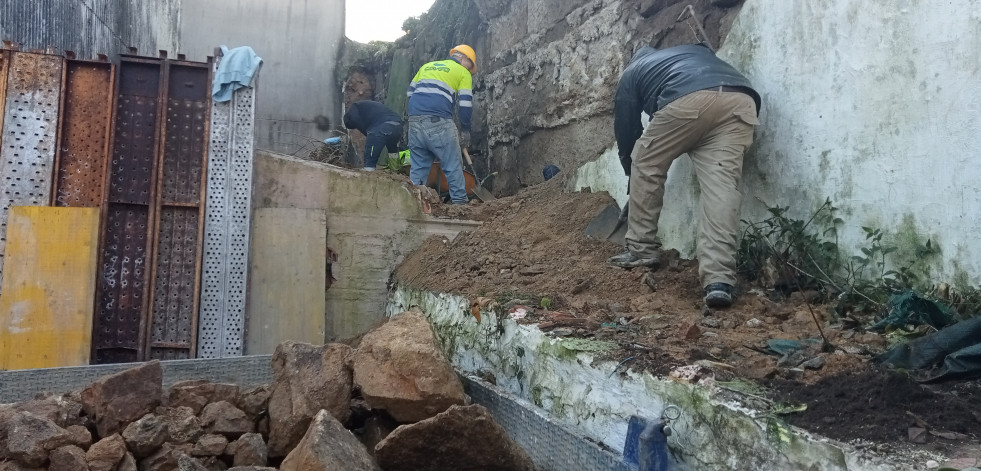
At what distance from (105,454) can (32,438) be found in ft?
0.73

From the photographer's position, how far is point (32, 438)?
214 cm

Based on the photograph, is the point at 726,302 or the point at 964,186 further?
the point at 726,302

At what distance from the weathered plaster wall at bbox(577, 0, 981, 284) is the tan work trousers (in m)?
0.23

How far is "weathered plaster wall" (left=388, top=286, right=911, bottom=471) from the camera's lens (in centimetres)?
150

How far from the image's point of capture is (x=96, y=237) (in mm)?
4371

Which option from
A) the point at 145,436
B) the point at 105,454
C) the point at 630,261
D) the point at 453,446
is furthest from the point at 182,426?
the point at 630,261

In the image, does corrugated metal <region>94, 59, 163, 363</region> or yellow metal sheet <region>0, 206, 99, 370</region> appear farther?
corrugated metal <region>94, 59, 163, 363</region>

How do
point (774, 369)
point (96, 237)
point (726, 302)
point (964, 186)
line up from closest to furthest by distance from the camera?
point (774, 369)
point (964, 186)
point (726, 302)
point (96, 237)

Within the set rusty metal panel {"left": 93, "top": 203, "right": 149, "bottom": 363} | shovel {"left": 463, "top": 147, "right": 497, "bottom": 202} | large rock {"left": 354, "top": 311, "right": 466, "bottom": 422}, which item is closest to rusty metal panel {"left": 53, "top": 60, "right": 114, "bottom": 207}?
rusty metal panel {"left": 93, "top": 203, "right": 149, "bottom": 363}

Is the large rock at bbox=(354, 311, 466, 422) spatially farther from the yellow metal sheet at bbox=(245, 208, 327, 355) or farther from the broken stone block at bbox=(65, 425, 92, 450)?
the yellow metal sheet at bbox=(245, 208, 327, 355)

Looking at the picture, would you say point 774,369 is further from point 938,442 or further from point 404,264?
point 404,264

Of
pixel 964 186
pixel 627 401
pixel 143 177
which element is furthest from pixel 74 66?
pixel 964 186

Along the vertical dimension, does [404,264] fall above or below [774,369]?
above

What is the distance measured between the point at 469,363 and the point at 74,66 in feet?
11.7
